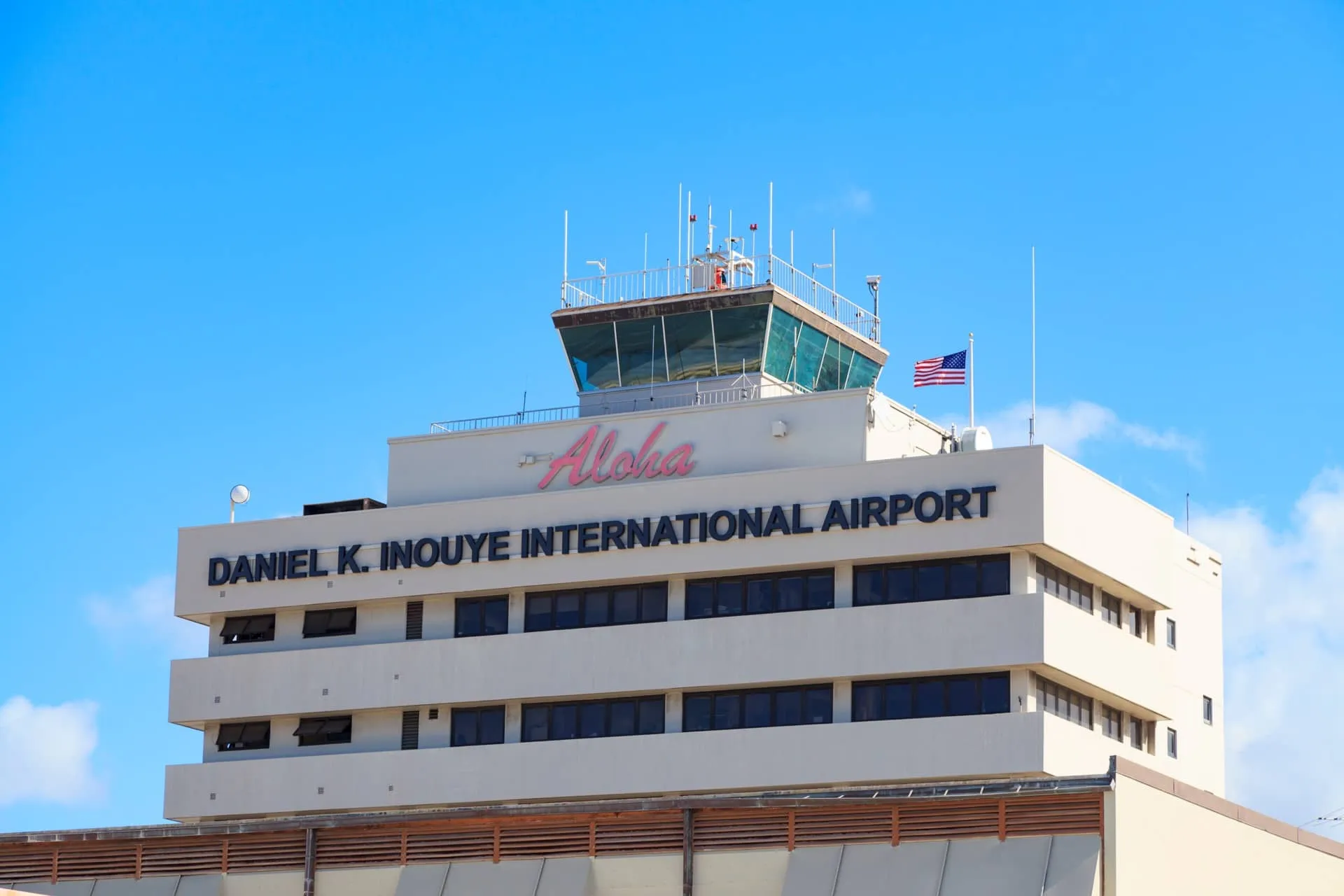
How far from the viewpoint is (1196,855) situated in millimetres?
48156

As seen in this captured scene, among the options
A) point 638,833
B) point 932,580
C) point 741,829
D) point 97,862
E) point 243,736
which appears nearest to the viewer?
point 741,829

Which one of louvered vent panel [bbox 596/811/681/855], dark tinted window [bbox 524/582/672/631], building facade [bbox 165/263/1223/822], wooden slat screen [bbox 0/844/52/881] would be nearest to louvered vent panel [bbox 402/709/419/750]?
building facade [bbox 165/263/1223/822]

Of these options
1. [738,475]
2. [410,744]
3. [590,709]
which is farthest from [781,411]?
[410,744]

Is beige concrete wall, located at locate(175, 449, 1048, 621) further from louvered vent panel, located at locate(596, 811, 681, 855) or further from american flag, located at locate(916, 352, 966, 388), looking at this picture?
louvered vent panel, located at locate(596, 811, 681, 855)

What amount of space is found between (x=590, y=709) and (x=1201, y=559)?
22.1 m

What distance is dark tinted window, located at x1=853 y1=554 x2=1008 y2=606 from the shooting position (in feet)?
225

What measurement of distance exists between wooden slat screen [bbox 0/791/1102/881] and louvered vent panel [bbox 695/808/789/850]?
1 centimetres

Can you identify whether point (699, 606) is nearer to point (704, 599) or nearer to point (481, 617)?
point (704, 599)

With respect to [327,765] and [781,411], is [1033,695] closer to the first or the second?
[781,411]

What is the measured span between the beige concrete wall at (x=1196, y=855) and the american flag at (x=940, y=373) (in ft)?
74.0

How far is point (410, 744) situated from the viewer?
75625mm

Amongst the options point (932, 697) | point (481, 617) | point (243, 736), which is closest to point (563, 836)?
point (932, 697)

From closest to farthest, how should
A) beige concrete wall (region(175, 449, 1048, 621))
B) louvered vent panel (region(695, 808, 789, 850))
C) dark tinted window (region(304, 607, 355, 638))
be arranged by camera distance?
louvered vent panel (region(695, 808, 789, 850)) → beige concrete wall (region(175, 449, 1048, 621)) → dark tinted window (region(304, 607, 355, 638))

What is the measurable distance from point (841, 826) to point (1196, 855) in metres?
7.68
